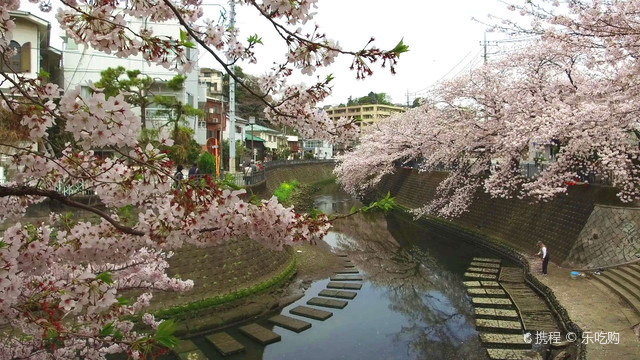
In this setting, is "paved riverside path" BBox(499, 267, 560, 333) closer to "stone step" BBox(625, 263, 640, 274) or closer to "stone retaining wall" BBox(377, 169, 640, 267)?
"stone retaining wall" BBox(377, 169, 640, 267)

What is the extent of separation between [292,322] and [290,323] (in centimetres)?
9

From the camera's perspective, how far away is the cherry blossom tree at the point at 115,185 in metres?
3.22

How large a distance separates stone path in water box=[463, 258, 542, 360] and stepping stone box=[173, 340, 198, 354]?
25.8 feet

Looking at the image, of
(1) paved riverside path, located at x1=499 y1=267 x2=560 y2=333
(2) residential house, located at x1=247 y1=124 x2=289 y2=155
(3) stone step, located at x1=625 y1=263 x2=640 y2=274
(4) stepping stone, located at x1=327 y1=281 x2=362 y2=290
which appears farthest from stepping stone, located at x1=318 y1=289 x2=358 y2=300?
(2) residential house, located at x1=247 y1=124 x2=289 y2=155

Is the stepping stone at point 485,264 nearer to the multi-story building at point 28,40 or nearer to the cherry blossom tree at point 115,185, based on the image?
the cherry blossom tree at point 115,185

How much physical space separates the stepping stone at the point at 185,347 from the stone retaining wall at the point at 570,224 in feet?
46.9

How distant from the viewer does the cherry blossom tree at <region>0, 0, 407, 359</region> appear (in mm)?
3221

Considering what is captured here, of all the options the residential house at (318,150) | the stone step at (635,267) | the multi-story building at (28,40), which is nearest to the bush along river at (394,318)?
the stone step at (635,267)

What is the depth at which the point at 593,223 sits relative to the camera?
16844 mm

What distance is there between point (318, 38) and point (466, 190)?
21953 mm

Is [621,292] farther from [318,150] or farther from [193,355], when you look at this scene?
[318,150]

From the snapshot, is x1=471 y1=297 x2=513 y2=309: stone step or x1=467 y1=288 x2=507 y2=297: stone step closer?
x1=471 y1=297 x2=513 y2=309: stone step

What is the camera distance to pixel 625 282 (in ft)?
44.2

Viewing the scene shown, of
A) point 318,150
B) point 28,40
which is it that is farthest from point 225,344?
point 318,150
